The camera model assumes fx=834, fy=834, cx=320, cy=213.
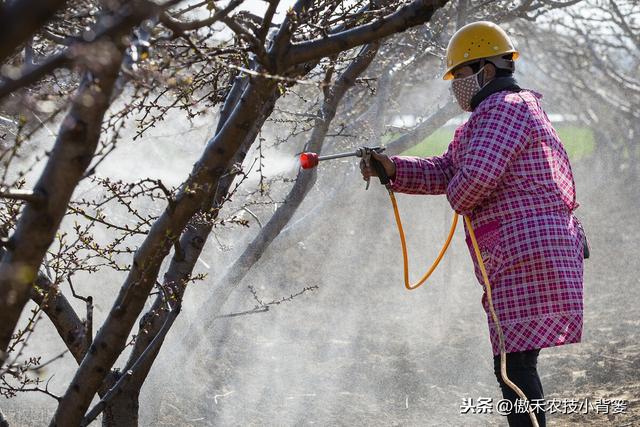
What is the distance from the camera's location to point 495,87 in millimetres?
3557

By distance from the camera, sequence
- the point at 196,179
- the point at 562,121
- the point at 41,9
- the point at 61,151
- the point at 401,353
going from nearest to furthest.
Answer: the point at 41,9
the point at 61,151
the point at 196,179
the point at 401,353
the point at 562,121

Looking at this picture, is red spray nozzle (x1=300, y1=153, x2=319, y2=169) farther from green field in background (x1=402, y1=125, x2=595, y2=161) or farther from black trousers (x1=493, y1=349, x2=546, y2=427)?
green field in background (x1=402, y1=125, x2=595, y2=161)

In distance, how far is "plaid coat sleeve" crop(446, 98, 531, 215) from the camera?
3334 millimetres

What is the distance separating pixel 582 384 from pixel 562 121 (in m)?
11.6

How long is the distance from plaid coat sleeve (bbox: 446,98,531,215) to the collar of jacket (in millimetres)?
125

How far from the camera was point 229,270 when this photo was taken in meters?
5.34

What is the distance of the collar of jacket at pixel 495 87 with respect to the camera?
3.55 meters

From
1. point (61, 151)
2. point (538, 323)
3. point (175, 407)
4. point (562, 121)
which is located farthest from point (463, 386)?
point (562, 121)

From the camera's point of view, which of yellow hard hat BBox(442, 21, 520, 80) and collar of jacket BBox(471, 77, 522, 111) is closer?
collar of jacket BBox(471, 77, 522, 111)

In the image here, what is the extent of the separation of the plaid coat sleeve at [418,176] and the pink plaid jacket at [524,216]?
1.14 feet

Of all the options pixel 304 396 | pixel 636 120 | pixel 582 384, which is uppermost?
pixel 636 120

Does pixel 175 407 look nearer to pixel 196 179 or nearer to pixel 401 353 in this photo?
pixel 401 353

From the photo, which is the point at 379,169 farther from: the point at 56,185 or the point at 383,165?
the point at 56,185

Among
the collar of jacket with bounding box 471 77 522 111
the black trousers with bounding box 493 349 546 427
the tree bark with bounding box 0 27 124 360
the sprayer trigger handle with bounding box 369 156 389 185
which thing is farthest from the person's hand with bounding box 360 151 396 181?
the tree bark with bounding box 0 27 124 360
